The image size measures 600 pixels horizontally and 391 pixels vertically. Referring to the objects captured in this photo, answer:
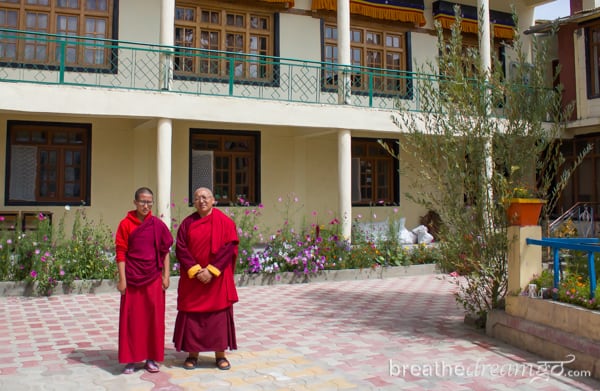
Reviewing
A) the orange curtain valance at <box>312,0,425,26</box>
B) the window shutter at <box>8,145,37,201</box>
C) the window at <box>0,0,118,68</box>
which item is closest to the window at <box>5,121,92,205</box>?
the window shutter at <box>8,145,37,201</box>

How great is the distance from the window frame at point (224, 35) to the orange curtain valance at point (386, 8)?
1350 millimetres

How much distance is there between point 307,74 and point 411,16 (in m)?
3.56

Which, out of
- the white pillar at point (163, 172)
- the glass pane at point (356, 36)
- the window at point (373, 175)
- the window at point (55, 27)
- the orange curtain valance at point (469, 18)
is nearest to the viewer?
the white pillar at point (163, 172)

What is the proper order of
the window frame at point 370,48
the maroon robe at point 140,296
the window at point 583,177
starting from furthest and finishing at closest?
1. the window at point 583,177
2. the window frame at point 370,48
3. the maroon robe at point 140,296

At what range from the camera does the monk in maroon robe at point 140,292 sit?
4652 mm

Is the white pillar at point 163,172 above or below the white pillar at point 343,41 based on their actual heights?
below

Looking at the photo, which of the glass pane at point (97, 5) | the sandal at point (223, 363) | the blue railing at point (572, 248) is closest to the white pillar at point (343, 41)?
the glass pane at point (97, 5)

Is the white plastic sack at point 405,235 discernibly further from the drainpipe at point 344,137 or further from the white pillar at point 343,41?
the white pillar at point 343,41

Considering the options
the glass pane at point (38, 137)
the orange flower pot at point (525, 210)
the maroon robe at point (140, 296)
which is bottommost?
the maroon robe at point (140, 296)

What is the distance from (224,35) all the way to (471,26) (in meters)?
7.00

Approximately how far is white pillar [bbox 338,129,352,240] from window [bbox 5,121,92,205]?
5.35 meters

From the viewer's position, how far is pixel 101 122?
12.0 metres

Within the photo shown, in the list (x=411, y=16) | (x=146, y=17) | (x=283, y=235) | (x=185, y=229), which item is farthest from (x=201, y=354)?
(x=411, y=16)

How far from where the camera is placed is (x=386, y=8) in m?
14.2
